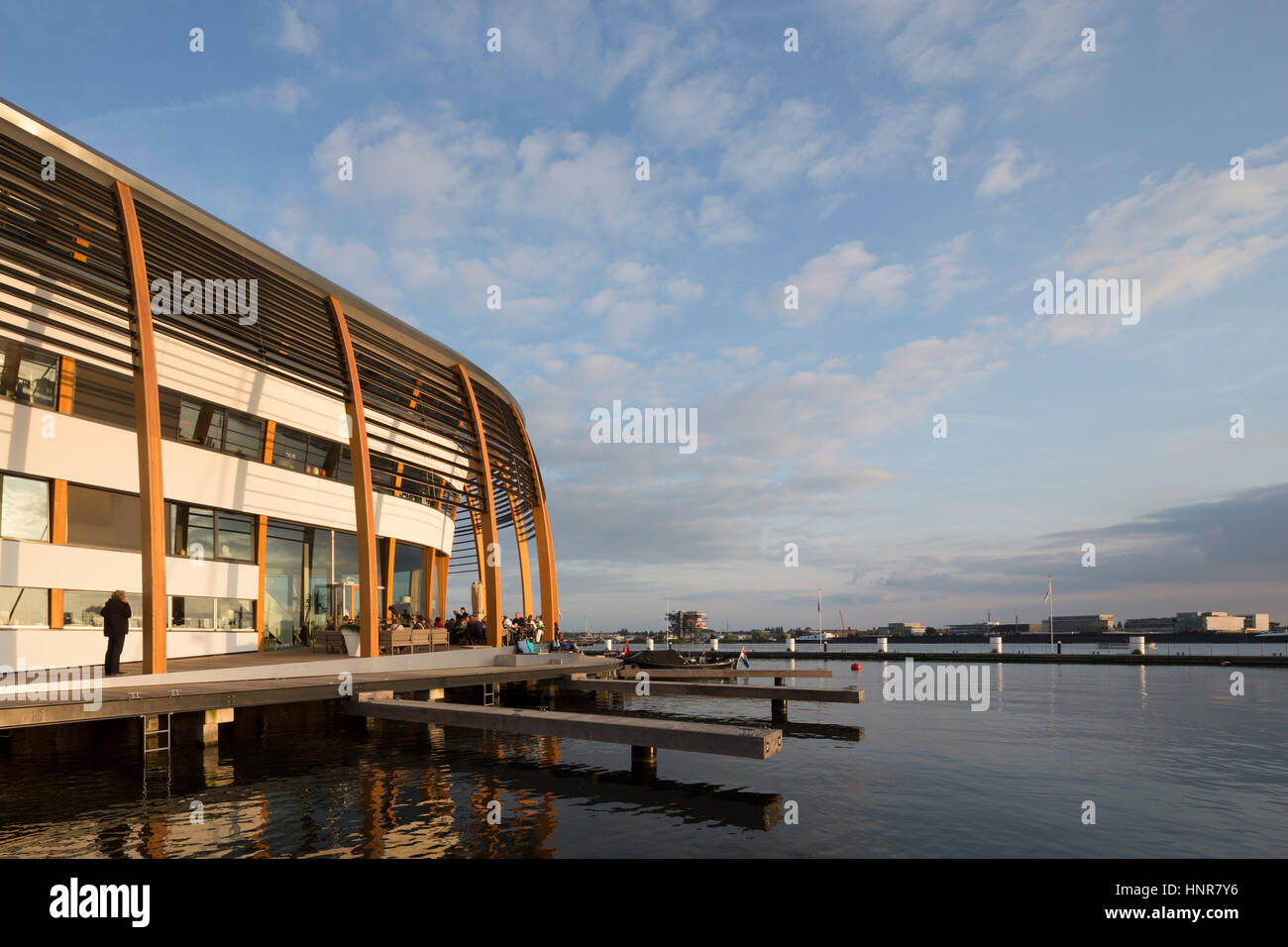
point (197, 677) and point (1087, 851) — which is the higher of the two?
point (197, 677)

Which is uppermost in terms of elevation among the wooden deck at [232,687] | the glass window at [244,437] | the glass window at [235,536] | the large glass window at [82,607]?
the glass window at [244,437]

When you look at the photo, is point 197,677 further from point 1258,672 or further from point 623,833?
point 1258,672

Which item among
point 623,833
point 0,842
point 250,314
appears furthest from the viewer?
point 250,314

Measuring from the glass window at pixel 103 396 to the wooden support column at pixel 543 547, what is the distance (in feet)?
59.6

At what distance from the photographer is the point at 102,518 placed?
18703 mm

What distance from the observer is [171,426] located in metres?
20.7

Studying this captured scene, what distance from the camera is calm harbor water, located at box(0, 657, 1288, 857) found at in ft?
33.7

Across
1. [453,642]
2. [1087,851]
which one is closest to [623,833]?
[1087,851]

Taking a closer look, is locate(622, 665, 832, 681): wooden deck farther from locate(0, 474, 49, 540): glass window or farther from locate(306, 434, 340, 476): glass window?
locate(0, 474, 49, 540): glass window

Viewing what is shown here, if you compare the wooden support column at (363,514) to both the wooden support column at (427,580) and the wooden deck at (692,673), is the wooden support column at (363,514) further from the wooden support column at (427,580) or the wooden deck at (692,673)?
the wooden deck at (692,673)

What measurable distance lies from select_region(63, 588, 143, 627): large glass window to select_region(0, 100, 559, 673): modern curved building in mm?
39

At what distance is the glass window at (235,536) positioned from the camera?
21984 mm

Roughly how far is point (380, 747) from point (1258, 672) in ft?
176

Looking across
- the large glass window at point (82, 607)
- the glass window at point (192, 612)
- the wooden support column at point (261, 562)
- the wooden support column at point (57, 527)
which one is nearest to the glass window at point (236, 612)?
the wooden support column at point (261, 562)
